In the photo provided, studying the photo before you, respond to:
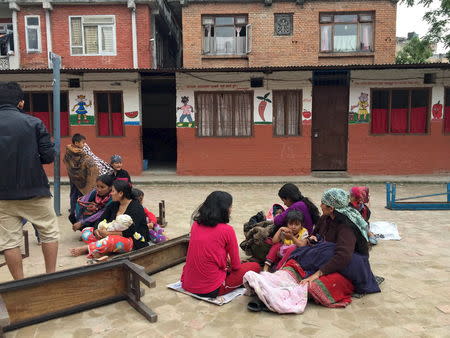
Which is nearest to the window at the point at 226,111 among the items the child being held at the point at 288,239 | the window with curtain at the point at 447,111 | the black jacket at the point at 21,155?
the window with curtain at the point at 447,111

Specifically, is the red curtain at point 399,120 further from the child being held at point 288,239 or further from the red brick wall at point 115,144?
the child being held at point 288,239

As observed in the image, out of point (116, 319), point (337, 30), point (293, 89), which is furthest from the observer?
point (337, 30)

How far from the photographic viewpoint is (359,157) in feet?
43.2

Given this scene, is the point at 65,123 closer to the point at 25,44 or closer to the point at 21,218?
the point at 25,44

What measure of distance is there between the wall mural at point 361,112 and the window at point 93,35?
9.26m

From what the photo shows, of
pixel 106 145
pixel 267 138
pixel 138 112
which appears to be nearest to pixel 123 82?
pixel 138 112

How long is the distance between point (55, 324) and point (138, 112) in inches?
402

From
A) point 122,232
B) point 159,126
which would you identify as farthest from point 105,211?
point 159,126

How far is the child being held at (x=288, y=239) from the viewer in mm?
4352

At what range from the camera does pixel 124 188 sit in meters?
4.98

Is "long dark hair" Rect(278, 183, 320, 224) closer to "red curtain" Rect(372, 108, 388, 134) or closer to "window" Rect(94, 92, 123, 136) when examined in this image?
"red curtain" Rect(372, 108, 388, 134)

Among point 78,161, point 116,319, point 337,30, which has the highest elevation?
point 337,30

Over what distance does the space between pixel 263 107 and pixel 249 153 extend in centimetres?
157

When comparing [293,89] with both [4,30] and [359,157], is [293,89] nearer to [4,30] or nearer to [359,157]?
[359,157]
